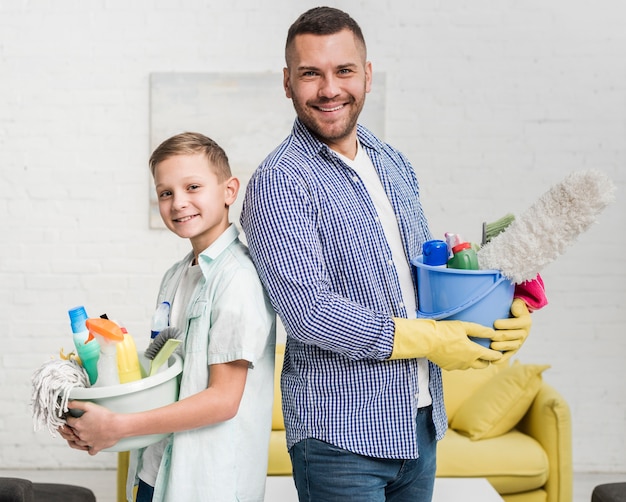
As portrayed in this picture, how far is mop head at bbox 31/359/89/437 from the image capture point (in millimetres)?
1327

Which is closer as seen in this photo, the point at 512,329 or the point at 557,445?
the point at 512,329

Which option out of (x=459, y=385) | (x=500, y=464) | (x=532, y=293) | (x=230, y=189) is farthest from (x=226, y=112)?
(x=532, y=293)

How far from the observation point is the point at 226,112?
396 centimetres

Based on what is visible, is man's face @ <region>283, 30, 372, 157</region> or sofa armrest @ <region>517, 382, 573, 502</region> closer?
man's face @ <region>283, 30, 372, 157</region>

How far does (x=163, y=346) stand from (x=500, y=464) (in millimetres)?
2002

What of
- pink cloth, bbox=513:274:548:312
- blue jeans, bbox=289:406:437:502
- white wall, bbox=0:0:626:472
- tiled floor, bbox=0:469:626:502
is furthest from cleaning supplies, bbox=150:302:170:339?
white wall, bbox=0:0:626:472

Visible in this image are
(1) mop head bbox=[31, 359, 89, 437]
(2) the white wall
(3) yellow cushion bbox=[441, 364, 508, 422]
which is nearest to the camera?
(1) mop head bbox=[31, 359, 89, 437]

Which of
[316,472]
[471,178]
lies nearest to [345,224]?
[316,472]

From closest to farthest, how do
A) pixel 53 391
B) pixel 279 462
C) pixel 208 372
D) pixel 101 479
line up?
pixel 53 391 < pixel 208 372 < pixel 279 462 < pixel 101 479

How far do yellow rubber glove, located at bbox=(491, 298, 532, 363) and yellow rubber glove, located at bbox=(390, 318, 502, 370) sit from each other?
A: 3cm

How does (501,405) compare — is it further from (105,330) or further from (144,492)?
(105,330)

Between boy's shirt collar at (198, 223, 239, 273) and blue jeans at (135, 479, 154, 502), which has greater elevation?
boy's shirt collar at (198, 223, 239, 273)

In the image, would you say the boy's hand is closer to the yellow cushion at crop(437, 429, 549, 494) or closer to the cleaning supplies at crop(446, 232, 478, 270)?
the cleaning supplies at crop(446, 232, 478, 270)

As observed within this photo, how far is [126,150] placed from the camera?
158 inches
